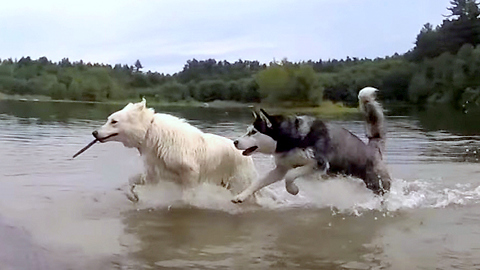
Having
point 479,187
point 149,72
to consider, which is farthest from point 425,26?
point 479,187

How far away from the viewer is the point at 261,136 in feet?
24.5

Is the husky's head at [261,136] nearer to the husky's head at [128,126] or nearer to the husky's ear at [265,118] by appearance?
the husky's ear at [265,118]

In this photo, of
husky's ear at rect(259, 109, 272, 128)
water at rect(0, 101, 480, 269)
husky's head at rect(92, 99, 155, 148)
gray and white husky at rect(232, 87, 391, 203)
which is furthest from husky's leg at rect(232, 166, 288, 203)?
husky's head at rect(92, 99, 155, 148)

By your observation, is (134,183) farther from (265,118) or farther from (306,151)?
(306,151)

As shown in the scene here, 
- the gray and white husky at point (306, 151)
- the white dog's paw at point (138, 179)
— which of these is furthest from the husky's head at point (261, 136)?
the white dog's paw at point (138, 179)

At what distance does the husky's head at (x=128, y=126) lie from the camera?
7.54 m

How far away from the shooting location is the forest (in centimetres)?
1939

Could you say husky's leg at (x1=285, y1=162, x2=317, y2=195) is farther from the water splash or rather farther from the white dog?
the white dog

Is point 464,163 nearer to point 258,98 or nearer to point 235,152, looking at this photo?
point 235,152

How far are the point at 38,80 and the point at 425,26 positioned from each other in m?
24.6

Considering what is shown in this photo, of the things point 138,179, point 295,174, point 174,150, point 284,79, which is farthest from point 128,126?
point 284,79

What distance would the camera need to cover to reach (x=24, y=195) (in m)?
7.95

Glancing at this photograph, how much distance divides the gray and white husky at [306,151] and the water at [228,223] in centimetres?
23

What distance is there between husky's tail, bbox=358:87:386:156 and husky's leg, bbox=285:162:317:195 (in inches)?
40.6
